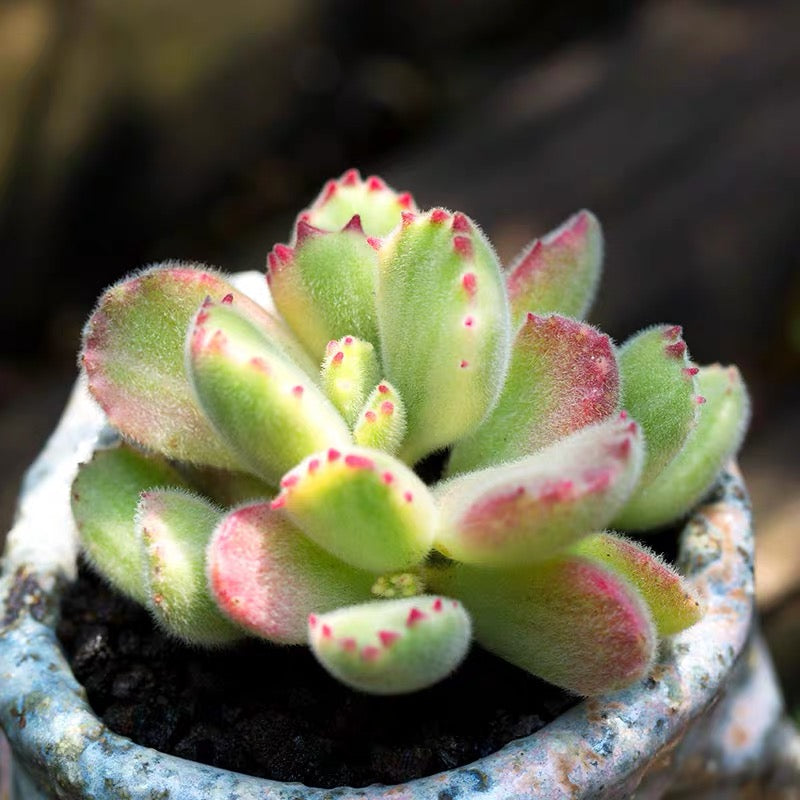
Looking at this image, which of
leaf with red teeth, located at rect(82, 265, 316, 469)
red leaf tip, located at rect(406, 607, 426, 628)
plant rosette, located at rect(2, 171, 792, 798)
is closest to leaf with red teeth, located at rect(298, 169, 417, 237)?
plant rosette, located at rect(2, 171, 792, 798)

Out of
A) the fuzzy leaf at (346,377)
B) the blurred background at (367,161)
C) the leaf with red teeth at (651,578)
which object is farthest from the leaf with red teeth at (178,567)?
the blurred background at (367,161)

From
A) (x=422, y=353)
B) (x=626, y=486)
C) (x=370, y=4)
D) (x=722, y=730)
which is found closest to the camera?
(x=626, y=486)

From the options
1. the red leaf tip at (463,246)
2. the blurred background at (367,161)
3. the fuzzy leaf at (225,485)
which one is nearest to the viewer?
the red leaf tip at (463,246)

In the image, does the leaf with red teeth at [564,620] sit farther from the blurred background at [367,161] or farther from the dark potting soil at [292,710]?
the blurred background at [367,161]

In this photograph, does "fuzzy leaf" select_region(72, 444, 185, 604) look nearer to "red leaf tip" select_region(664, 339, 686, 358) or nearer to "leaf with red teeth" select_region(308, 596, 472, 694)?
"leaf with red teeth" select_region(308, 596, 472, 694)

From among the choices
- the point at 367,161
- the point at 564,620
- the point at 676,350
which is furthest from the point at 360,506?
the point at 367,161

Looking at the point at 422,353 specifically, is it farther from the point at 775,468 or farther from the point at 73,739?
the point at 775,468

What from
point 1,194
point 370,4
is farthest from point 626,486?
point 370,4
